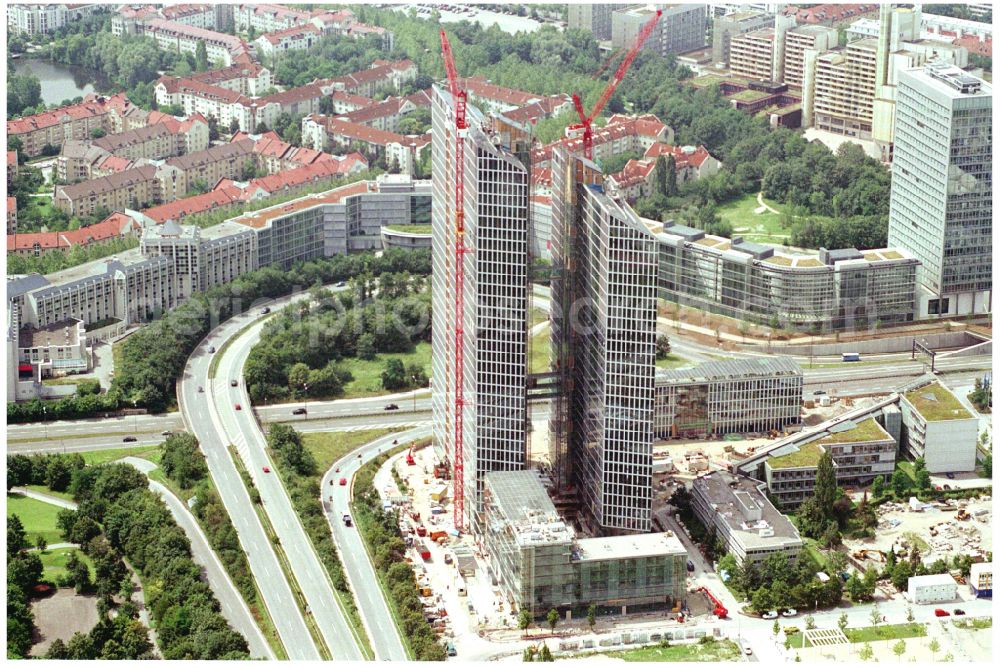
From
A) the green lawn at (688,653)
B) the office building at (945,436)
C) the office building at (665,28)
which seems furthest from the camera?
the office building at (665,28)

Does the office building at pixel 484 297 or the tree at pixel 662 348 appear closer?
the office building at pixel 484 297

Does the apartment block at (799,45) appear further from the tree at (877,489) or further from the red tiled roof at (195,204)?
the tree at (877,489)

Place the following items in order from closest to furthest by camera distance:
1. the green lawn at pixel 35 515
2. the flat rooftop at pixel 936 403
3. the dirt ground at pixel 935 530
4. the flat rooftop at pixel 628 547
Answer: the flat rooftop at pixel 628 547 < the dirt ground at pixel 935 530 < the green lawn at pixel 35 515 < the flat rooftop at pixel 936 403

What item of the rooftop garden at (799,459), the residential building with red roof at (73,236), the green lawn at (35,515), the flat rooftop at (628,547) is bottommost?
the green lawn at (35,515)

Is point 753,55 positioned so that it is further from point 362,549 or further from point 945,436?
point 362,549

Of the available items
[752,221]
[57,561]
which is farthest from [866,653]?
[752,221]

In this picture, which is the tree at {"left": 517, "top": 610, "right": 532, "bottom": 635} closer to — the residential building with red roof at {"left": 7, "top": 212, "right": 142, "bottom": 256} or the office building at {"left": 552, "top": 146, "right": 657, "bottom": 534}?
the office building at {"left": 552, "top": 146, "right": 657, "bottom": 534}

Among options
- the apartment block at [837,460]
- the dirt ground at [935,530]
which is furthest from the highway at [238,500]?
the dirt ground at [935,530]
